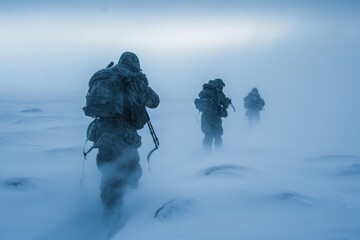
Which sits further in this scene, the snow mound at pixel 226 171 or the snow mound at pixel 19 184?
the snow mound at pixel 226 171

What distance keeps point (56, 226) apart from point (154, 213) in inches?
46.1

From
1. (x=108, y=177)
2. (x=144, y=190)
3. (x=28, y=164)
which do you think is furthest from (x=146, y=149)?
(x=108, y=177)

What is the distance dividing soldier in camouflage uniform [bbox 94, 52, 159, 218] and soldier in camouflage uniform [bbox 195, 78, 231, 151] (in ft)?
16.4

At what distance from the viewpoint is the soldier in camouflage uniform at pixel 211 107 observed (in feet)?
31.0

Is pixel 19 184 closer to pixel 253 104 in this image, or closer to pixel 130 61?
pixel 130 61

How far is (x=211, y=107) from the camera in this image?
31.0ft

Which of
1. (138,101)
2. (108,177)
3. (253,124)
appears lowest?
(253,124)

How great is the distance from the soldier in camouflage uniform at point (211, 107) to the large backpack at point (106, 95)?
5337 mm

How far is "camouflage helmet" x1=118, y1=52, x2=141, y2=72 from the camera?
177 inches

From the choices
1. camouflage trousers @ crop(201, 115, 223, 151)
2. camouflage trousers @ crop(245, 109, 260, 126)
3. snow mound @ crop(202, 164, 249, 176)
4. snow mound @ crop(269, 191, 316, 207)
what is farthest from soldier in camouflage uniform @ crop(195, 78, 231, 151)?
camouflage trousers @ crop(245, 109, 260, 126)

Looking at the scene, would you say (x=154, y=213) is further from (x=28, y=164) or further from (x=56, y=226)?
(x=28, y=164)

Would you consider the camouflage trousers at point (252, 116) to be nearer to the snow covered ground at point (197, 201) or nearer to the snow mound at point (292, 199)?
the snow covered ground at point (197, 201)

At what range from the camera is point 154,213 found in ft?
13.6

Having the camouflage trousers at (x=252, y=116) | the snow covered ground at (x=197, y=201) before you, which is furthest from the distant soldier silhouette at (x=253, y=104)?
the snow covered ground at (x=197, y=201)
